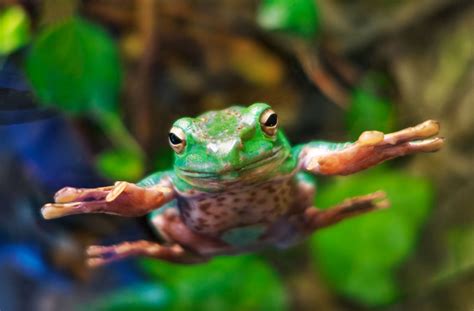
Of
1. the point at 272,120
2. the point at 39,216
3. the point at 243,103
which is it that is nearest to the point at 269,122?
the point at 272,120

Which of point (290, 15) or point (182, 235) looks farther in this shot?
point (290, 15)

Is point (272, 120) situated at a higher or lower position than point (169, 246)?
higher

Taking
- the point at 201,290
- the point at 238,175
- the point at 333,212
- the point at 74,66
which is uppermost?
the point at 74,66

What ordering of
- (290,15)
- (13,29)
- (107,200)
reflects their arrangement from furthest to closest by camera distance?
(290,15) < (13,29) < (107,200)

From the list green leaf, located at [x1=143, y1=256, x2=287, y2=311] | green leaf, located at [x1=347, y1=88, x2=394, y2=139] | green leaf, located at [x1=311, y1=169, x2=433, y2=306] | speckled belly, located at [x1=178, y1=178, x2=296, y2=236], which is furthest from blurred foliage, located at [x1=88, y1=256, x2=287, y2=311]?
speckled belly, located at [x1=178, y1=178, x2=296, y2=236]

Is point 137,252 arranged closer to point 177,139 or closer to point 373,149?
point 177,139

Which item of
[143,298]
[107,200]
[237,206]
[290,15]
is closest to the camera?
[107,200]

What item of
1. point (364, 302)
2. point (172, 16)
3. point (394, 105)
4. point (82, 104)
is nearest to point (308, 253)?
point (364, 302)

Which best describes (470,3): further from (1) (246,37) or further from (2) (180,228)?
(2) (180,228)
